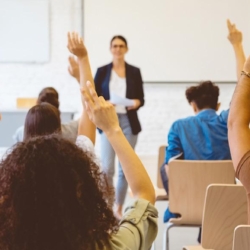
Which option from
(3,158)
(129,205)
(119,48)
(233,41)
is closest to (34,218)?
(3,158)

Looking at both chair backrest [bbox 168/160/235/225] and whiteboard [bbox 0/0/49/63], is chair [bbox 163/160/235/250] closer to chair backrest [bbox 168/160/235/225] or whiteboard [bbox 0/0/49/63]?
chair backrest [bbox 168/160/235/225]

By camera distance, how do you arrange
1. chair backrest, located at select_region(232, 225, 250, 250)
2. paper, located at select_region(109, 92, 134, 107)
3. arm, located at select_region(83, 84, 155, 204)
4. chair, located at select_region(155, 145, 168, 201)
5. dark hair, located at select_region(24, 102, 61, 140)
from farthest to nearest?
paper, located at select_region(109, 92, 134, 107), chair, located at select_region(155, 145, 168, 201), dark hair, located at select_region(24, 102, 61, 140), chair backrest, located at select_region(232, 225, 250, 250), arm, located at select_region(83, 84, 155, 204)

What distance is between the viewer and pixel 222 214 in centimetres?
269

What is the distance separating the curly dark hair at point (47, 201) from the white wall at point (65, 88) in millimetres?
6222

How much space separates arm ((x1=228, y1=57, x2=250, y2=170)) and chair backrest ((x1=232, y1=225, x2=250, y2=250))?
21 centimetres

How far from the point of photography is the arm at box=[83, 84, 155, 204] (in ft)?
5.16

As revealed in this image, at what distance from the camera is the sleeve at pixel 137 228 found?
1.39 meters

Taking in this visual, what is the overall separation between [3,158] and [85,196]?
22cm

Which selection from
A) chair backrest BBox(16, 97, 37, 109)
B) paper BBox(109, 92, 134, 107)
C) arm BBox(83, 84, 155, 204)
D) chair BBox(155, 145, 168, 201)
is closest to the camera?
arm BBox(83, 84, 155, 204)

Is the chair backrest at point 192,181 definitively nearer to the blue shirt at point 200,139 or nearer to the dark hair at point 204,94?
the blue shirt at point 200,139

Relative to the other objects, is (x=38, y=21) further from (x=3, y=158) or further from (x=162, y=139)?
(x=3, y=158)

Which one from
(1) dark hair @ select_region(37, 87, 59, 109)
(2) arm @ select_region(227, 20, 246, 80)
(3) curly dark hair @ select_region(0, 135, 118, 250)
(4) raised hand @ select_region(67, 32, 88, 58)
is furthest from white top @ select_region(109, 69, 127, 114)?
(3) curly dark hair @ select_region(0, 135, 118, 250)

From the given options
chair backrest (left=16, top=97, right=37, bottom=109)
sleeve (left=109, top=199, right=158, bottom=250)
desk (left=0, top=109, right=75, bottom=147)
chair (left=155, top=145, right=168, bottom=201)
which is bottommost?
chair (left=155, top=145, right=168, bottom=201)

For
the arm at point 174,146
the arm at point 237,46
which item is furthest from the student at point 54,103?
the arm at point 237,46
